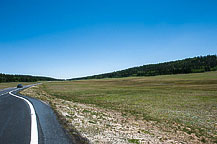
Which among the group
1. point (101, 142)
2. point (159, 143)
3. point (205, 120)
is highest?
Result: point (101, 142)

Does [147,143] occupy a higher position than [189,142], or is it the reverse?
[147,143]

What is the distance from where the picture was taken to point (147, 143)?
5.71 metres

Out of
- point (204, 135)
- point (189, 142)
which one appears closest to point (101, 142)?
point (189, 142)

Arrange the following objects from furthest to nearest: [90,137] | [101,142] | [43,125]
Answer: [43,125], [90,137], [101,142]

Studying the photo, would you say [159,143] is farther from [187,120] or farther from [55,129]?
[187,120]

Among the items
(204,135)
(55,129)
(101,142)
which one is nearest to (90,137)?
(101,142)

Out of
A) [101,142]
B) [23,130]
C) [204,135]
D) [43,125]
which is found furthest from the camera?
[204,135]

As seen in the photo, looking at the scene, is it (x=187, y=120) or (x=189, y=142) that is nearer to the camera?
(x=189, y=142)

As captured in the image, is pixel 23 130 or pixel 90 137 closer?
pixel 90 137

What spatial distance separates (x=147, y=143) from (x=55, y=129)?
3994 mm

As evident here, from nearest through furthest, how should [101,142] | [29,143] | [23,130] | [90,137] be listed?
[29,143] → [101,142] → [90,137] → [23,130]

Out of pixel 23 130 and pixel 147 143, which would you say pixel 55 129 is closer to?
pixel 23 130

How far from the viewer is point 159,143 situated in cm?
594

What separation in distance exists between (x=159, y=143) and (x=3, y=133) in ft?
21.4
